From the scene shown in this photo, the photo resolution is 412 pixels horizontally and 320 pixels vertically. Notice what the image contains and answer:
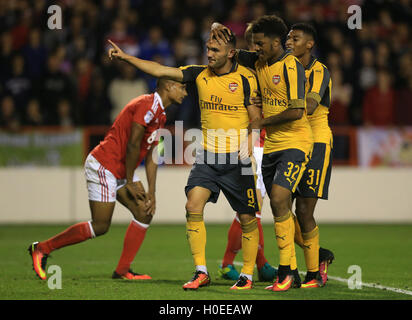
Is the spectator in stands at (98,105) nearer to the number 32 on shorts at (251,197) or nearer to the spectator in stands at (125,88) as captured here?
the spectator in stands at (125,88)

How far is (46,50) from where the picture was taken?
15.0 meters

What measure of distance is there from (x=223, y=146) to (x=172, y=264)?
2.45 metres

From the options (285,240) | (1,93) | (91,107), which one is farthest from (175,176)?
(285,240)

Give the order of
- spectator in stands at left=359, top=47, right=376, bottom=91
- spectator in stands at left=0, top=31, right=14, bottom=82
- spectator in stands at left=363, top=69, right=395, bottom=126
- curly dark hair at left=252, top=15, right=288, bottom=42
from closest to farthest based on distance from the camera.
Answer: curly dark hair at left=252, top=15, right=288, bottom=42 → spectator in stands at left=363, top=69, right=395, bottom=126 → spectator in stands at left=0, top=31, right=14, bottom=82 → spectator in stands at left=359, top=47, right=376, bottom=91

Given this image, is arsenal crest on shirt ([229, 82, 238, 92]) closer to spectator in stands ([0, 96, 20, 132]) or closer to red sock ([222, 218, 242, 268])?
red sock ([222, 218, 242, 268])

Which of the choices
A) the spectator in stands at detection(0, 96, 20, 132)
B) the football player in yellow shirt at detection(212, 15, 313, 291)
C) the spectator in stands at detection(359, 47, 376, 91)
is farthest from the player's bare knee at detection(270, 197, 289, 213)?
the spectator in stands at detection(359, 47, 376, 91)

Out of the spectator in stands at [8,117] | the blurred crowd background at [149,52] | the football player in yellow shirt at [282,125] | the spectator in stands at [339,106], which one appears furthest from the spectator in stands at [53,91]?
the football player in yellow shirt at [282,125]

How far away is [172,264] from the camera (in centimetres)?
886

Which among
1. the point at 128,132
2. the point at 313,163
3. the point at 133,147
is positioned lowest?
the point at 313,163

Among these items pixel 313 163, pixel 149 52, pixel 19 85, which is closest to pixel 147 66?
pixel 313 163

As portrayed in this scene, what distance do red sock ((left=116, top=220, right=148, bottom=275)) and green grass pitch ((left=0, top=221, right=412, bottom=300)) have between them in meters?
0.23

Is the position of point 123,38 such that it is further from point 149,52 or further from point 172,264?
point 172,264

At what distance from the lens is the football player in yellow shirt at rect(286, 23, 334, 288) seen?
22.8ft

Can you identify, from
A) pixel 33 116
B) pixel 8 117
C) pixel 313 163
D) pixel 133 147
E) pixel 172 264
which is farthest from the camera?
pixel 33 116
